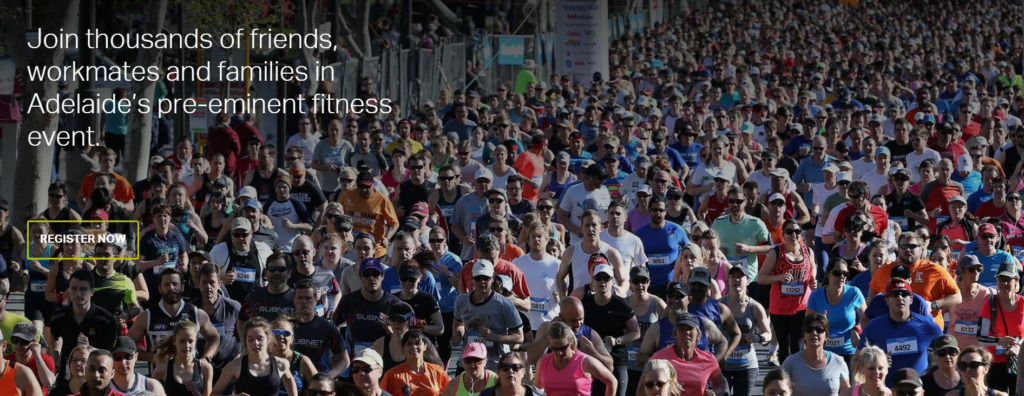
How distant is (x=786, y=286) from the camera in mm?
13617

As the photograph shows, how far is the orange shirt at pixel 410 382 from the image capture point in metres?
10.9

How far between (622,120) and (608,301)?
28.8 feet

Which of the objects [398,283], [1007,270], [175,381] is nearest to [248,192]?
[398,283]

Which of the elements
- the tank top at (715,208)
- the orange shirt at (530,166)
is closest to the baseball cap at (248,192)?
the orange shirt at (530,166)

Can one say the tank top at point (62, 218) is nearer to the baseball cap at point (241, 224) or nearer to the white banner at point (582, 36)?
the baseball cap at point (241, 224)

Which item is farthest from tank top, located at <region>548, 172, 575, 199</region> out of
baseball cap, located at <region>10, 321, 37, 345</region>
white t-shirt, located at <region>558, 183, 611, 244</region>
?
baseball cap, located at <region>10, 321, 37, 345</region>

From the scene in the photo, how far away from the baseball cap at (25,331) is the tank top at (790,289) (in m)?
5.55

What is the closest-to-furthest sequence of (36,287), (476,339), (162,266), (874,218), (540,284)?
1. (476,339)
2. (540,284)
3. (36,287)
4. (162,266)
5. (874,218)

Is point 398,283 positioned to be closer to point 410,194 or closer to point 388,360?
point 388,360

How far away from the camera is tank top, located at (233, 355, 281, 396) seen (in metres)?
10.7

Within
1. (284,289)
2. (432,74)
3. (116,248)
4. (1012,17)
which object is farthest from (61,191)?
Result: (1012,17)

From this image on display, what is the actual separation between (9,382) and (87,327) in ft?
5.02

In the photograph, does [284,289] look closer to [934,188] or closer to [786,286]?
[786,286]

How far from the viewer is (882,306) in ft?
40.5
